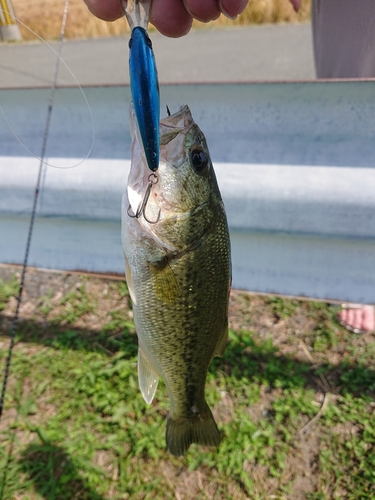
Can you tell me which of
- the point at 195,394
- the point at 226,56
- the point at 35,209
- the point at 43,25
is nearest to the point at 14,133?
the point at 35,209

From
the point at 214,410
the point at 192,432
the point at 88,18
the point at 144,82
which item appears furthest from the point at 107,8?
the point at 88,18

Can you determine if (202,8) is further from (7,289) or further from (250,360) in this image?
(7,289)

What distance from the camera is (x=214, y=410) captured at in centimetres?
267

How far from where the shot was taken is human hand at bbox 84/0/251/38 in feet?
4.30

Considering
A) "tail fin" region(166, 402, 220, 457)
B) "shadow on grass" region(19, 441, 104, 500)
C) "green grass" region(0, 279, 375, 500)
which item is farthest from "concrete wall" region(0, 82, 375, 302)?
"shadow on grass" region(19, 441, 104, 500)

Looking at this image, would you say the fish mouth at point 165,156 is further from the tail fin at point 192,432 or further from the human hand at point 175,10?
the tail fin at point 192,432

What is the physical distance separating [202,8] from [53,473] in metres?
2.53

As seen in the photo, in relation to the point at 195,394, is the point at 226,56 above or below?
above

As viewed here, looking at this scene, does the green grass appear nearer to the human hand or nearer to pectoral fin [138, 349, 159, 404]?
pectoral fin [138, 349, 159, 404]

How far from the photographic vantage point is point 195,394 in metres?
1.75

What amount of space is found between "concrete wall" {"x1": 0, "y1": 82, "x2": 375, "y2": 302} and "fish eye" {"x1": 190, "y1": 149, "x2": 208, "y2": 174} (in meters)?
0.71

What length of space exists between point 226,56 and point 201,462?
5.46 metres

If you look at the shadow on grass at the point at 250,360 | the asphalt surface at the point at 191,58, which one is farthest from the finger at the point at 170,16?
the asphalt surface at the point at 191,58

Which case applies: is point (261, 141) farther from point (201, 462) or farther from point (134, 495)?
point (134, 495)
